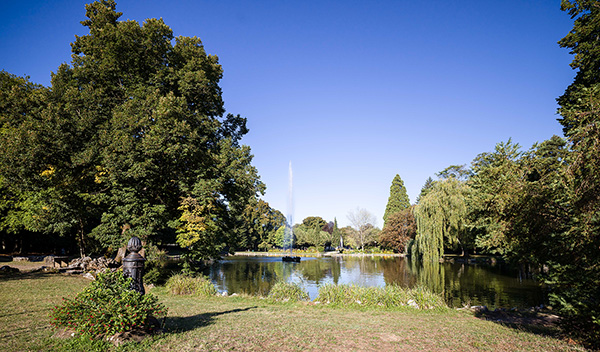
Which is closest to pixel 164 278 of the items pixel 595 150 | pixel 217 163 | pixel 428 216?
pixel 217 163

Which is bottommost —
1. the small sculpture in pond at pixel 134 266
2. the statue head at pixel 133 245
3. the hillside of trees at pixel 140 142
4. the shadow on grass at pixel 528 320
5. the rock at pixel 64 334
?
the shadow on grass at pixel 528 320

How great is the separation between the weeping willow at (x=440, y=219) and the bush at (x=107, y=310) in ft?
99.7

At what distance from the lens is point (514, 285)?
64.8ft

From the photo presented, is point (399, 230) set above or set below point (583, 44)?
below

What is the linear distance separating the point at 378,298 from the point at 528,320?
4.84m

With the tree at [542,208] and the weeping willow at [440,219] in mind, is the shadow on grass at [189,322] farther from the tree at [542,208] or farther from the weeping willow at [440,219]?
the weeping willow at [440,219]

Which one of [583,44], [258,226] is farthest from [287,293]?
[258,226]

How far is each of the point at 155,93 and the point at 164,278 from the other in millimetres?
10442

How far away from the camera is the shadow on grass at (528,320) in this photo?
27.0ft

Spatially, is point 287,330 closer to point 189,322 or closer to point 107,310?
point 189,322

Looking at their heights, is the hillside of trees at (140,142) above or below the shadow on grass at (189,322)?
above

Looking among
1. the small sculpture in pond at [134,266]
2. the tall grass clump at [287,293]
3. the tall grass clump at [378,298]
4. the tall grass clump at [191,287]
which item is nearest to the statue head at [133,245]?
the small sculpture in pond at [134,266]

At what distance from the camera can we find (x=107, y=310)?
549 centimetres

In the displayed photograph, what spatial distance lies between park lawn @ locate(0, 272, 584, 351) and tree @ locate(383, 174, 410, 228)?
5320 cm
